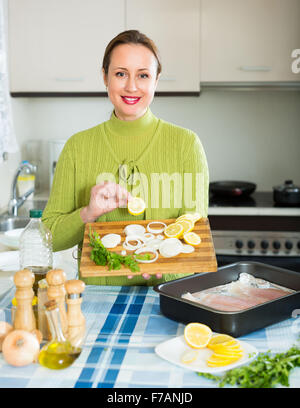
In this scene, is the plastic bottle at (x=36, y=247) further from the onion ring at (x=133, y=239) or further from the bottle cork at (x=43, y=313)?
the onion ring at (x=133, y=239)

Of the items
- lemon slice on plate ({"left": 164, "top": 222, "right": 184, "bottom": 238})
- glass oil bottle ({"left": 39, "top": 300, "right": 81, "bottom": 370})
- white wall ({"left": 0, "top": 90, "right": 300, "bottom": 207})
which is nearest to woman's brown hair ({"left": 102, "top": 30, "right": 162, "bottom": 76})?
lemon slice on plate ({"left": 164, "top": 222, "right": 184, "bottom": 238})

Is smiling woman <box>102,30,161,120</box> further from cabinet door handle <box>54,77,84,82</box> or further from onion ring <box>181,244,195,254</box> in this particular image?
cabinet door handle <box>54,77,84,82</box>

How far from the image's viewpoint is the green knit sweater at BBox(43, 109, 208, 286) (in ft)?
5.99

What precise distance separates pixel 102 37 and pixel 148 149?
1.58 metres

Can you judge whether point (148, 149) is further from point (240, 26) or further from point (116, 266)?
point (240, 26)

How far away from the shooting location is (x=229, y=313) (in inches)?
51.1

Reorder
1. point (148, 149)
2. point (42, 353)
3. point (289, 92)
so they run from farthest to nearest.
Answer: point (289, 92) < point (148, 149) < point (42, 353)

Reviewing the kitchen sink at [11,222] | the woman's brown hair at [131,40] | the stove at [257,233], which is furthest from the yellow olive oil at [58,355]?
the stove at [257,233]

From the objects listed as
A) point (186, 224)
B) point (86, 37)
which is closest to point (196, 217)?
point (186, 224)

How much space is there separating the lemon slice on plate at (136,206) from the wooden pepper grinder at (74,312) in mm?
494

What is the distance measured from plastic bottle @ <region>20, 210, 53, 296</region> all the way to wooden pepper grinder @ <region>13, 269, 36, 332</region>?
0.14m

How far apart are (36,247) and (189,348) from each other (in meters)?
0.60

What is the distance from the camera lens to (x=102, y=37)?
319 cm
